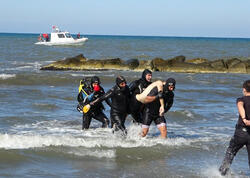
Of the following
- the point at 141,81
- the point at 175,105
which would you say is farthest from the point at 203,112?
the point at 141,81

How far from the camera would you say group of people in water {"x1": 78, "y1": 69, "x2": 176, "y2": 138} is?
899 centimetres

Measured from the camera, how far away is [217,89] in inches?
875

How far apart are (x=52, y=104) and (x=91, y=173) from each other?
8.40 meters

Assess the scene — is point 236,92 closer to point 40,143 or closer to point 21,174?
point 40,143

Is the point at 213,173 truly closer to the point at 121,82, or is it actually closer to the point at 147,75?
the point at 147,75

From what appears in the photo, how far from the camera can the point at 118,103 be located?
31.7ft

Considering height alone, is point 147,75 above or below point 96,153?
above

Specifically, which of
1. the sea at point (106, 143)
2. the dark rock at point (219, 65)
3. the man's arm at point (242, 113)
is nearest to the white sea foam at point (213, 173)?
the sea at point (106, 143)

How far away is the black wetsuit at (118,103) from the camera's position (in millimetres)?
9555

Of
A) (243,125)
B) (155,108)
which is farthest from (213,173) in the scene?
(155,108)

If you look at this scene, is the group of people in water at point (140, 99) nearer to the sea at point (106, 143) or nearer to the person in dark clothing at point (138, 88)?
the person in dark clothing at point (138, 88)

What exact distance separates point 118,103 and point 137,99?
544mm

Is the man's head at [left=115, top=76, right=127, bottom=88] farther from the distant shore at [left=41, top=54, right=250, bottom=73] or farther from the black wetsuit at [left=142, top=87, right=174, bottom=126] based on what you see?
the distant shore at [left=41, top=54, right=250, bottom=73]

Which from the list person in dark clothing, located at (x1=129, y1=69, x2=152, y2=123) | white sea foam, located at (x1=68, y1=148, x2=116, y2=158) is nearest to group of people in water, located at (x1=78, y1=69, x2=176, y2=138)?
person in dark clothing, located at (x1=129, y1=69, x2=152, y2=123)
